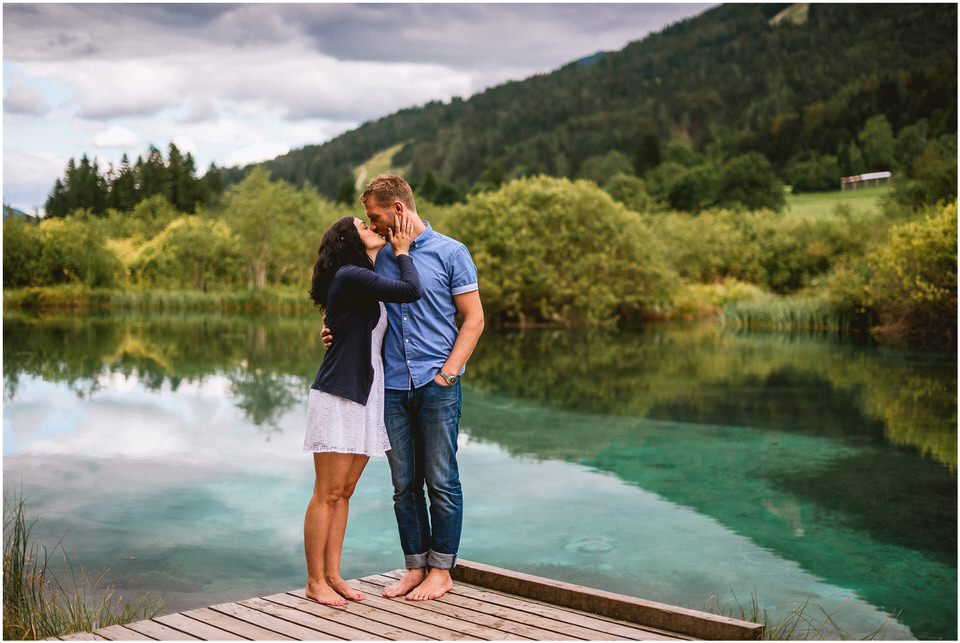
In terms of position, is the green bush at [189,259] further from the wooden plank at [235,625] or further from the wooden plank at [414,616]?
the wooden plank at [235,625]

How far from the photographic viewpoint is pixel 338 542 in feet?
14.0

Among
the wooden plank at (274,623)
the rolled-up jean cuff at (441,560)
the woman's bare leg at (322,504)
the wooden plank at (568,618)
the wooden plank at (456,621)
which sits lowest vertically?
the wooden plank at (568,618)

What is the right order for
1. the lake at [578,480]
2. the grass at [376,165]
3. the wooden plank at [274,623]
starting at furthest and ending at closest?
the grass at [376,165], the lake at [578,480], the wooden plank at [274,623]

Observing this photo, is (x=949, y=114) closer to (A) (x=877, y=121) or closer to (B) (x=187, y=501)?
(A) (x=877, y=121)

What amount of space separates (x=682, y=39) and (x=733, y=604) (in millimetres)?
160092

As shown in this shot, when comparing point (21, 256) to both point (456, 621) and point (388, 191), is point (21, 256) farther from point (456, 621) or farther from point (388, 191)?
point (456, 621)

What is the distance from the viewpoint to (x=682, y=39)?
155250 millimetres

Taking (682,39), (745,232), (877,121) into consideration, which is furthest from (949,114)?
Answer: (682,39)

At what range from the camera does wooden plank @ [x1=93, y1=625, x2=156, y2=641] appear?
3547mm

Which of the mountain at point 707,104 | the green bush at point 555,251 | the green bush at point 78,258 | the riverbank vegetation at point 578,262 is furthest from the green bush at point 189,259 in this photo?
the mountain at point 707,104

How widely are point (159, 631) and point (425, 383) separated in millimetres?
1507

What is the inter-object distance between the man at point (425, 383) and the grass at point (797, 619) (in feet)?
7.02

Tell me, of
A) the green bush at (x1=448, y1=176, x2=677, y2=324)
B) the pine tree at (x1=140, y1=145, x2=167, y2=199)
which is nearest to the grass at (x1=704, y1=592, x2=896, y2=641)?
the green bush at (x1=448, y1=176, x2=677, y2=324)

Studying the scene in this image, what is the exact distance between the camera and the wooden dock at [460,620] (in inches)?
145
